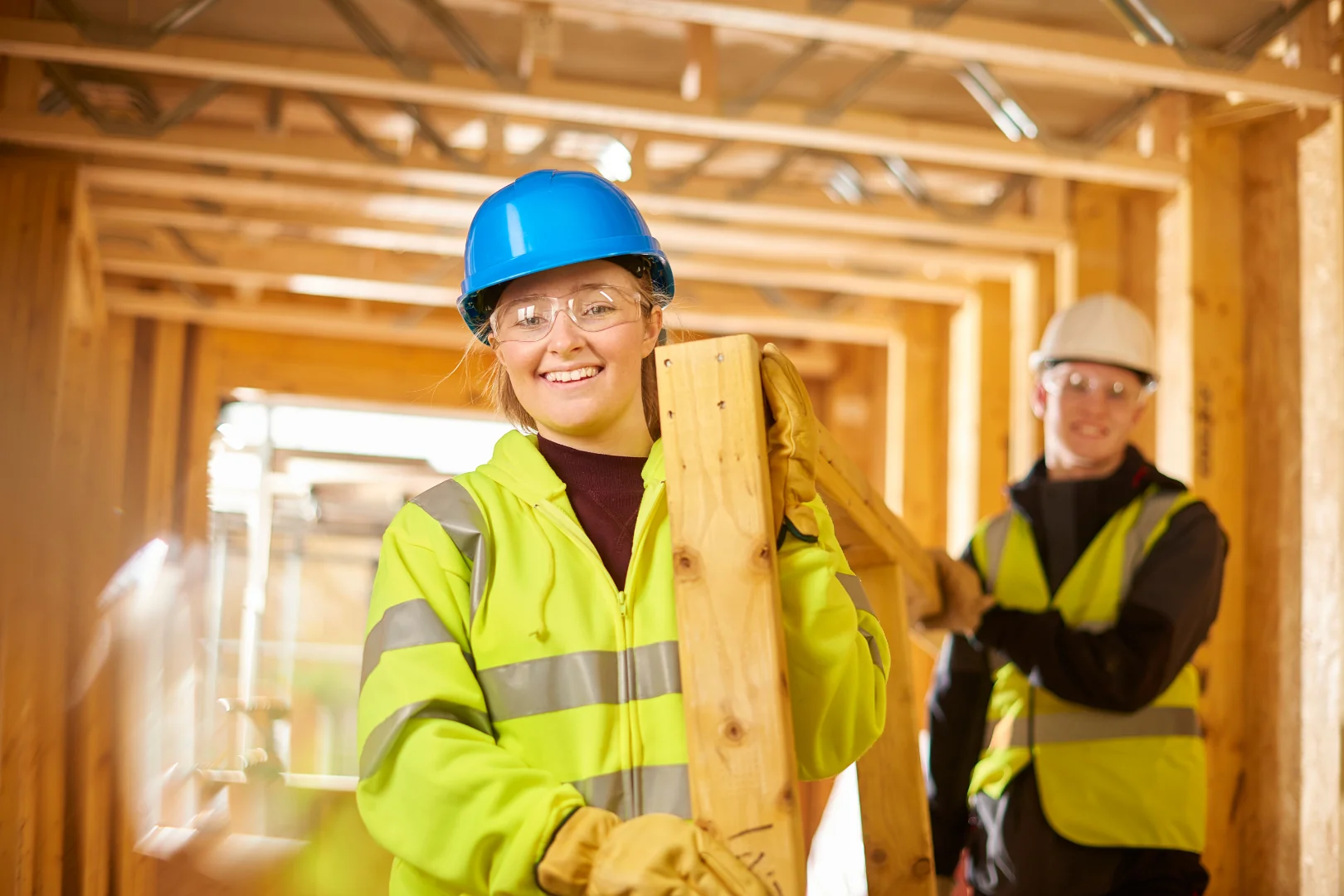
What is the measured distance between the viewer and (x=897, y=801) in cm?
239

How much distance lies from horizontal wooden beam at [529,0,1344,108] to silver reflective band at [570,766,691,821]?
2617 mm

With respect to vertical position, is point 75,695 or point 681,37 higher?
point 681,37

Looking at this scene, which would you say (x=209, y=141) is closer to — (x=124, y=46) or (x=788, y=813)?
(x=124, y=46)

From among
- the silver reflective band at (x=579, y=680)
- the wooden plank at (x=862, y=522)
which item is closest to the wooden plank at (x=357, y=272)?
the wooden plank at (x=862, y=522)

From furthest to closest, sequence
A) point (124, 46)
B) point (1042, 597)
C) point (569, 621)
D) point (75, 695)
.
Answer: point (75, 695) < point (124, 46) < point (1042, 597) < point (569, 621)

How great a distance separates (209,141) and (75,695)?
229cm

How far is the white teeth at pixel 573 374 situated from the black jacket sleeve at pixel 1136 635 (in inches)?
65.1

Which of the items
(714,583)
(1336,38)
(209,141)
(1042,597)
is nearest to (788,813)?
(714,583)

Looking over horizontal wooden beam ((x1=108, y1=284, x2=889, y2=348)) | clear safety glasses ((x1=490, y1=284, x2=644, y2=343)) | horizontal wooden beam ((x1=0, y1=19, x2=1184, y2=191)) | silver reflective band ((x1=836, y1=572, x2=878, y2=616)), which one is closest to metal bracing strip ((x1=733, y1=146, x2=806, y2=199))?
horizontal wooden beam ((x1=0, y1=19, x2=1184, y2=191))

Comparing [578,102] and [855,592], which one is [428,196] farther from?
[855,592]

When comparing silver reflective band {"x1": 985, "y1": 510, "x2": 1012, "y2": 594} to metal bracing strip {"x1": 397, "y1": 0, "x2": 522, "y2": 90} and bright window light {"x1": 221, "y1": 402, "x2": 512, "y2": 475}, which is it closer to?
metal bracing strip {"x1": 397, "y1": 0, "x2": 522, "y2": 90}

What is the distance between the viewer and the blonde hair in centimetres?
203

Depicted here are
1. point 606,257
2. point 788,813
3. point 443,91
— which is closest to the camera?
point 788,813

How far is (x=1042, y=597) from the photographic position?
3.38 metres
